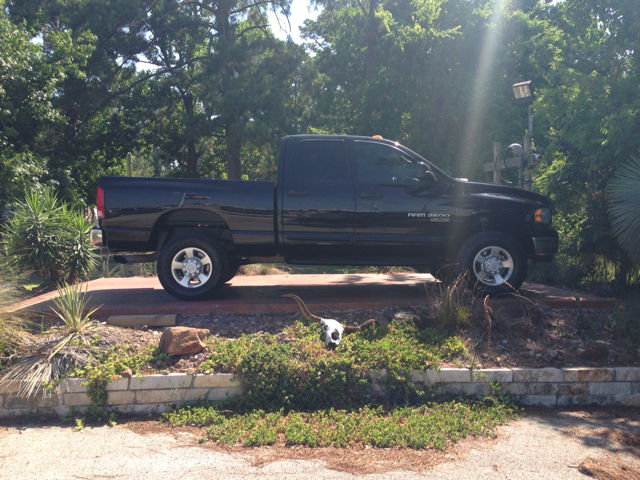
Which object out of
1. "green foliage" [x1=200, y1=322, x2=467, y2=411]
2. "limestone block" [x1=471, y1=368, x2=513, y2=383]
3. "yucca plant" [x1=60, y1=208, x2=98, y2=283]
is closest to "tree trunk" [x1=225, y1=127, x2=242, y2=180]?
"yucca plant" [x1=60, y1=208, x2=98, y2=283]

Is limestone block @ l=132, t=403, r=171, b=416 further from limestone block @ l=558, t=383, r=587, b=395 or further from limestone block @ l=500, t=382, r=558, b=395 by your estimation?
limestone block @ l=558, t=383, r=587, b=395

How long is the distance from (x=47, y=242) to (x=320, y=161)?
13.5 feet

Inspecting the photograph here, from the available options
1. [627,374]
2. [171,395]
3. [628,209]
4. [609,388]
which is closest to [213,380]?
[171,395]

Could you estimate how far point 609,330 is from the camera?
5.89 meters

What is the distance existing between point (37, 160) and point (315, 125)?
1079 centimetres

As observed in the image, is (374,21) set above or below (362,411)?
above

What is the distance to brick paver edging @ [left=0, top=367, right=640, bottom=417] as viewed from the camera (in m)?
4.74

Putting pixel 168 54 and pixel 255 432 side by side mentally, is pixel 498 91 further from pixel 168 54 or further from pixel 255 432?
pixel 255 432

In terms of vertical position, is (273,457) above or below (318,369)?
below

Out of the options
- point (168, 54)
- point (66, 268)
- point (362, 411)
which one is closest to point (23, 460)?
point (362, 411)

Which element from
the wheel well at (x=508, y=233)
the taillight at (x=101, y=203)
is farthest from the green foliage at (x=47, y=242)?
the wheel well at (x=508, y=233)

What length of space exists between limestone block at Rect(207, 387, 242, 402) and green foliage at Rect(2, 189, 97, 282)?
4.14 m

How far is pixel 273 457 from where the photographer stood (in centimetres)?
392

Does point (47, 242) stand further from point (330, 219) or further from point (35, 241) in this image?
point (330, 219)
